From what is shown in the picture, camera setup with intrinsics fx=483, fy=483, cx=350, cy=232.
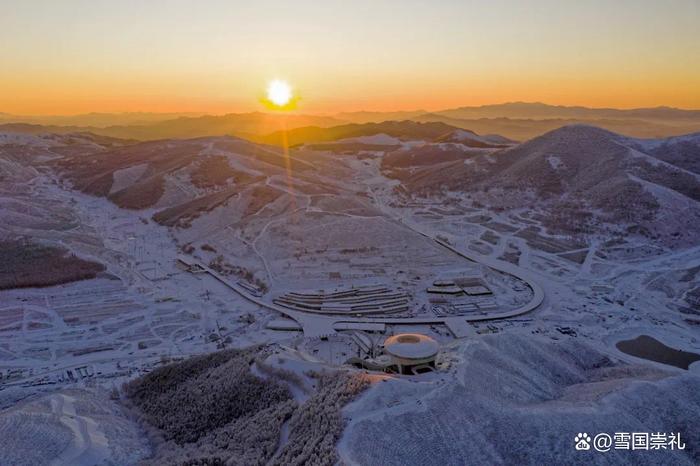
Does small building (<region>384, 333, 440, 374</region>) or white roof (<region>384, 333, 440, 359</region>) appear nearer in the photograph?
small building (<region>384, 333, 440, 374</region>)

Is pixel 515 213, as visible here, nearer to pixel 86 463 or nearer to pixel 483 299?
pixel 483 299

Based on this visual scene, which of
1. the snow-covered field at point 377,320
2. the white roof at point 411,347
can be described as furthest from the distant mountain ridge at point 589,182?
the white roof at point 411,347

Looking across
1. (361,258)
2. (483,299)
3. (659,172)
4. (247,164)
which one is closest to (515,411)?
(483,299)

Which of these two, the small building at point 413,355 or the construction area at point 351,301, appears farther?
the construction area at point 351,301

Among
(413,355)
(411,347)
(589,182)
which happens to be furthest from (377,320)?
(589,182)

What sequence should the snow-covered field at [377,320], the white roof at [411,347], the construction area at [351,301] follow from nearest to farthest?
the snow-covered field at [377,320]
the white roof at [411,347]
the construction area at [351,301]

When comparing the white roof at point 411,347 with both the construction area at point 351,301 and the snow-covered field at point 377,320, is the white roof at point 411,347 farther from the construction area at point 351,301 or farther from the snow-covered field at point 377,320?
the construction area at point 351,301

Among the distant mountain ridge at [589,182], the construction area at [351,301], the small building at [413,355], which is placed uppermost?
the distant mountain ridge at [589,182]

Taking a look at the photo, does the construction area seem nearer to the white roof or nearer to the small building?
the white roof

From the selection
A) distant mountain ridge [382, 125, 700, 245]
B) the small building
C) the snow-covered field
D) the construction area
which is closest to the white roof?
the small building
